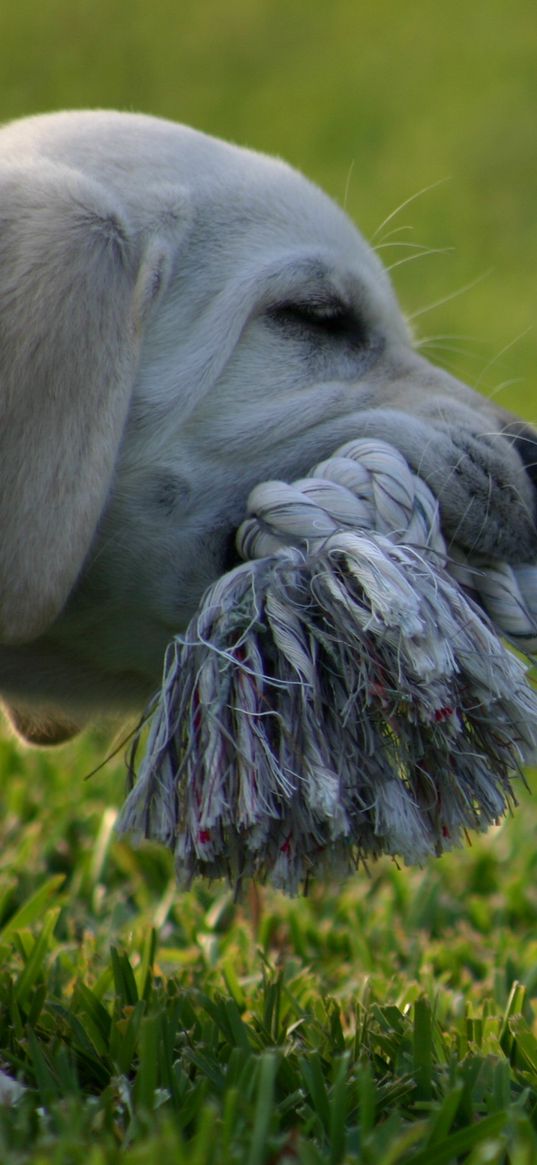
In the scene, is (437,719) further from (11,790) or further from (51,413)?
(11,790)

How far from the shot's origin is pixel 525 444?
2828mm

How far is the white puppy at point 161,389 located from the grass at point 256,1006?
1.84 ft

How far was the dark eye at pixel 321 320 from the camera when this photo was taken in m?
2.78

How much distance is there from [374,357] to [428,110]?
10.0m

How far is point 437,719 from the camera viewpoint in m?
2.27

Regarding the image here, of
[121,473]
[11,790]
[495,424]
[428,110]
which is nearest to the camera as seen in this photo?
[121,473]

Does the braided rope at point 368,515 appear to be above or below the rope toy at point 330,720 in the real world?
above

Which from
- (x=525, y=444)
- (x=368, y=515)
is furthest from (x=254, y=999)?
(x=525, y=444)

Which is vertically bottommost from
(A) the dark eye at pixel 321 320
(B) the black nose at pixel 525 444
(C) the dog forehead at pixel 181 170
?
(B) the black nose at pixel 525 444

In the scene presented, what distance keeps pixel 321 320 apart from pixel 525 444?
432mm

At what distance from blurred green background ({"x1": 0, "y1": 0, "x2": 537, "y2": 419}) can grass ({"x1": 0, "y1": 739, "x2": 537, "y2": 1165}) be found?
5.51 metres

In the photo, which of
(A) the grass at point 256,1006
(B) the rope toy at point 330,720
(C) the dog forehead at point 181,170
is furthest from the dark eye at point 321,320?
(A) the grass at point 256,1006

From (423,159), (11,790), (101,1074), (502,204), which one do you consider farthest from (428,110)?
(101,1074)

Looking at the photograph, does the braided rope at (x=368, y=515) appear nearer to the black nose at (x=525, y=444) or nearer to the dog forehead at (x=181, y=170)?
the black nose at (x=525, y=444)
